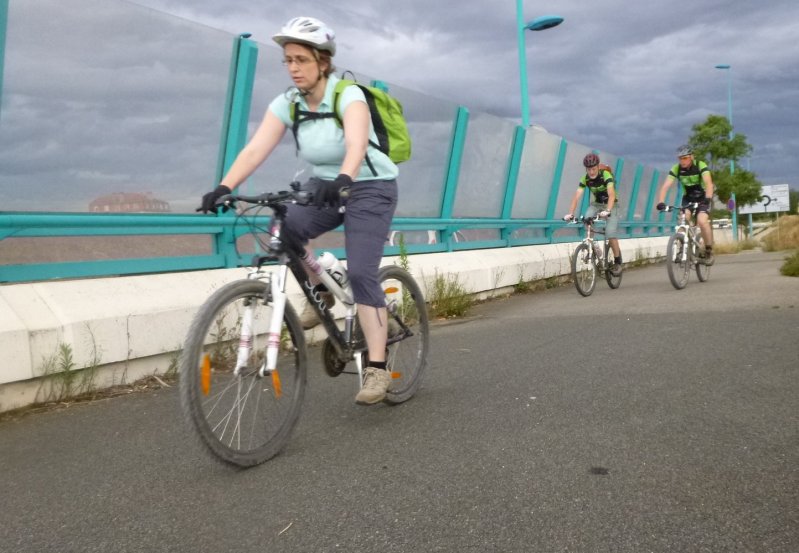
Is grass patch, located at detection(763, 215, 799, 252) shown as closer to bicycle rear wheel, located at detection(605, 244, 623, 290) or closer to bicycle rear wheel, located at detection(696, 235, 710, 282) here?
bicycle rear wheel, located at detection(696, 235, 710, 282)

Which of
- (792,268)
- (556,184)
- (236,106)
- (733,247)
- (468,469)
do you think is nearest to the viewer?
(468,469)

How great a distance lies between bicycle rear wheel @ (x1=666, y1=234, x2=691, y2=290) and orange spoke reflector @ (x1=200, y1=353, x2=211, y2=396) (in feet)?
28.4

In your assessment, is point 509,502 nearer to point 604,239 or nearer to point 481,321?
point 481,321

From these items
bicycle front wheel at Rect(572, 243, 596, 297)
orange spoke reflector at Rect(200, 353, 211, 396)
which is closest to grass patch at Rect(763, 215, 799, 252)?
bicycle front wheel at Rect(572, 243, 596, 297)

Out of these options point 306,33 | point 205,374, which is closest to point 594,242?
point 306,33

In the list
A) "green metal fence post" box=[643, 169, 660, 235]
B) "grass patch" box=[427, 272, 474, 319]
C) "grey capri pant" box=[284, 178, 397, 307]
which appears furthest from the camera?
"green metal fence post" box=[643, 169, 660, 235]

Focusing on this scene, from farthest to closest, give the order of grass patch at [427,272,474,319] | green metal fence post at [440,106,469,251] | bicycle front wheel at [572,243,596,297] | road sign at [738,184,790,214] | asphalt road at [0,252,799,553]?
road sign at [738,184,790,214] < bicycle front wheel at [572,243,596,297] < green metal fence post at [440,106,469,251] < grass patch at [427,272,474,319] < asphalt road at [0,252,799,553]

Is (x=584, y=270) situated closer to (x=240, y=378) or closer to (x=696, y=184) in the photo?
(x=696, y=184)

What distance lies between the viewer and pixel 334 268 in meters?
4.08

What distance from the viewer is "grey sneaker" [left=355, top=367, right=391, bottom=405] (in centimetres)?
398

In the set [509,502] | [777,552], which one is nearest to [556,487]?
[509,502]

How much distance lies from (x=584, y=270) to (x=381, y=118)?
25.8 ft

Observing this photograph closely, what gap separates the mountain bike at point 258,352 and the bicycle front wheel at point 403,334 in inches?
15.4

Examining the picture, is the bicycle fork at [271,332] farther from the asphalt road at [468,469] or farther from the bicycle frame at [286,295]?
the asphalt road at [468,469]
